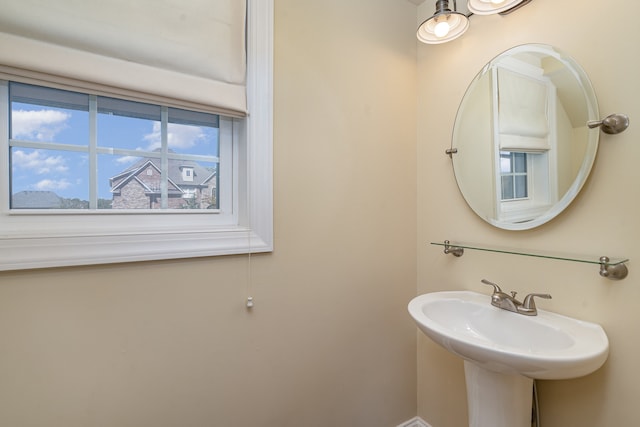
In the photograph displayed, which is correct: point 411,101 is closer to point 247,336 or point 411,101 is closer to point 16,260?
point 247,336

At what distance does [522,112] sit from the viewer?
1123mm

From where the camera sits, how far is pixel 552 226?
103 cm

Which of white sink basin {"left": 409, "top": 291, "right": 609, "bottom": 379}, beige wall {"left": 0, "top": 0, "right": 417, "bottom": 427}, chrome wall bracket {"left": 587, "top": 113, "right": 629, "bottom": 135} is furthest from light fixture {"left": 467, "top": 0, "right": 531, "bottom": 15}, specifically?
white sink basin {"left": 409, "top": 291, "right": 609, "bottom": 379}

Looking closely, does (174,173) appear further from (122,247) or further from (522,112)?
(522,112)

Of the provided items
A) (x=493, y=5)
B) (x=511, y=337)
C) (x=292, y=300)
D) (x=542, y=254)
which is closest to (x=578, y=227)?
(x=542, y=254)

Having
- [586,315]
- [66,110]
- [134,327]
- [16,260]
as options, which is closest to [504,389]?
[586,315]

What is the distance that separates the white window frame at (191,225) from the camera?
784 millimetres

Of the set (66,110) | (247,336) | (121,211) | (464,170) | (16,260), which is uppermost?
(66,110)

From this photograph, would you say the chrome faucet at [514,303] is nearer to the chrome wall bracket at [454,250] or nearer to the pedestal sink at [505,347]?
the pedestal sink at [505,347]

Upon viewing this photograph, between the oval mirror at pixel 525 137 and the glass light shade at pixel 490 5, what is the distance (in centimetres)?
16

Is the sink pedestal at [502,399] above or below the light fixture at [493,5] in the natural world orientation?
below

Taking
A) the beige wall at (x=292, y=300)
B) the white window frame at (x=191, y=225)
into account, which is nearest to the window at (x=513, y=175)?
the beige wall at (x=292, y=300)

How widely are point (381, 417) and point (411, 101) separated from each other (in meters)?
1.60

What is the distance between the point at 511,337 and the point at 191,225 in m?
1.23
